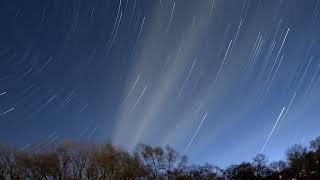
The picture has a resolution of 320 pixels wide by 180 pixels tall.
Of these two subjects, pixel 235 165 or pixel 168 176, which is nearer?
pixel 168 176

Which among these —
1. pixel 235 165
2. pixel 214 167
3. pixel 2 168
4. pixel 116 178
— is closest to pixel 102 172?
pixel 116 178

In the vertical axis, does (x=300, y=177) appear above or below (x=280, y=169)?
below

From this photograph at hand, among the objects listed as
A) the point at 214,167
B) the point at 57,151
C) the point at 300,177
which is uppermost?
the point at 214,167

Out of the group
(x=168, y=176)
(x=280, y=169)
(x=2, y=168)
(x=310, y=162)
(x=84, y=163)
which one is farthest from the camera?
(x=280, y=169)

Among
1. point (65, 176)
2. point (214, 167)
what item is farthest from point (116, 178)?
point (214, 167)

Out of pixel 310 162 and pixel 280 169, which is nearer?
pixel 310 162

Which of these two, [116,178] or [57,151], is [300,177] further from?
[57,151]

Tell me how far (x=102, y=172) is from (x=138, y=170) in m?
6.02

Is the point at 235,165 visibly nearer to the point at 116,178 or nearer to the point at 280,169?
the point at 280,169

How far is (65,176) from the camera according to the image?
176 feet

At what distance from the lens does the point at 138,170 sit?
58.5 meters

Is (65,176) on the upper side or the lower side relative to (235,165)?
lower

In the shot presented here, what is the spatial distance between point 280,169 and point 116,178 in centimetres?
7292

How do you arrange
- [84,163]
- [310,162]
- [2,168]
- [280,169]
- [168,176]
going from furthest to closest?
[280,169], [310,162], [168,176], [84,163], [2,168]
